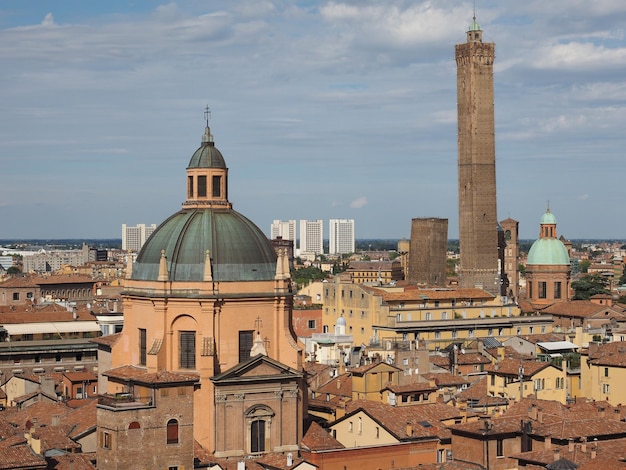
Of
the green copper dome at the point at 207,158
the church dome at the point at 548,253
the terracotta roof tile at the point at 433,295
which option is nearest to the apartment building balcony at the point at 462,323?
the terracotta roof tile at the point at 433,295

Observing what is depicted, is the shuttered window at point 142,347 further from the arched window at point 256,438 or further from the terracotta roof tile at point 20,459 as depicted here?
the terracotta roof tile at point 20,459

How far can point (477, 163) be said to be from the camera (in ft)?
337

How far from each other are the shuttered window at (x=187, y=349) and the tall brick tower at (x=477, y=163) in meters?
64.4

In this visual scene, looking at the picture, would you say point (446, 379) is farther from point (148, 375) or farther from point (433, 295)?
point (433, 295)

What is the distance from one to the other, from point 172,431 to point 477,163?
Result: 70.4m

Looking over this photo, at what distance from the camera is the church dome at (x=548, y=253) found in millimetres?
104000

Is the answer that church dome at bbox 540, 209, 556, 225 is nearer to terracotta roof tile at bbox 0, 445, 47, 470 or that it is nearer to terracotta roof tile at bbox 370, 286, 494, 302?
terracotta roof tile at bbox 370, 286, 494, 302

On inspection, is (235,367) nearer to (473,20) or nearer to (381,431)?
(381,431)

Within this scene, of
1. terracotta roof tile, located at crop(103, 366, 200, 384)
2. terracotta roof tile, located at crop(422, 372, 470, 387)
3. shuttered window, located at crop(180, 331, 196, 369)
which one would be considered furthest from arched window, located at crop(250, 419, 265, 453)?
terracotta roof tile, located at crop(422, 372, 470, 387)

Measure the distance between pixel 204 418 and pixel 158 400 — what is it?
3252mm

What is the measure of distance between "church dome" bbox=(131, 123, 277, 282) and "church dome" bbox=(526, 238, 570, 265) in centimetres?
6543

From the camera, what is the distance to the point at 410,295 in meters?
75.7

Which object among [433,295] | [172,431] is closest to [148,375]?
[172,431]

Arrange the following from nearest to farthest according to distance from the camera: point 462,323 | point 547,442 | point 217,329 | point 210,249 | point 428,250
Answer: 1. point 547,442
2. point 217,329
3. point 210,249
4. point 462,323
5. point 428,250
